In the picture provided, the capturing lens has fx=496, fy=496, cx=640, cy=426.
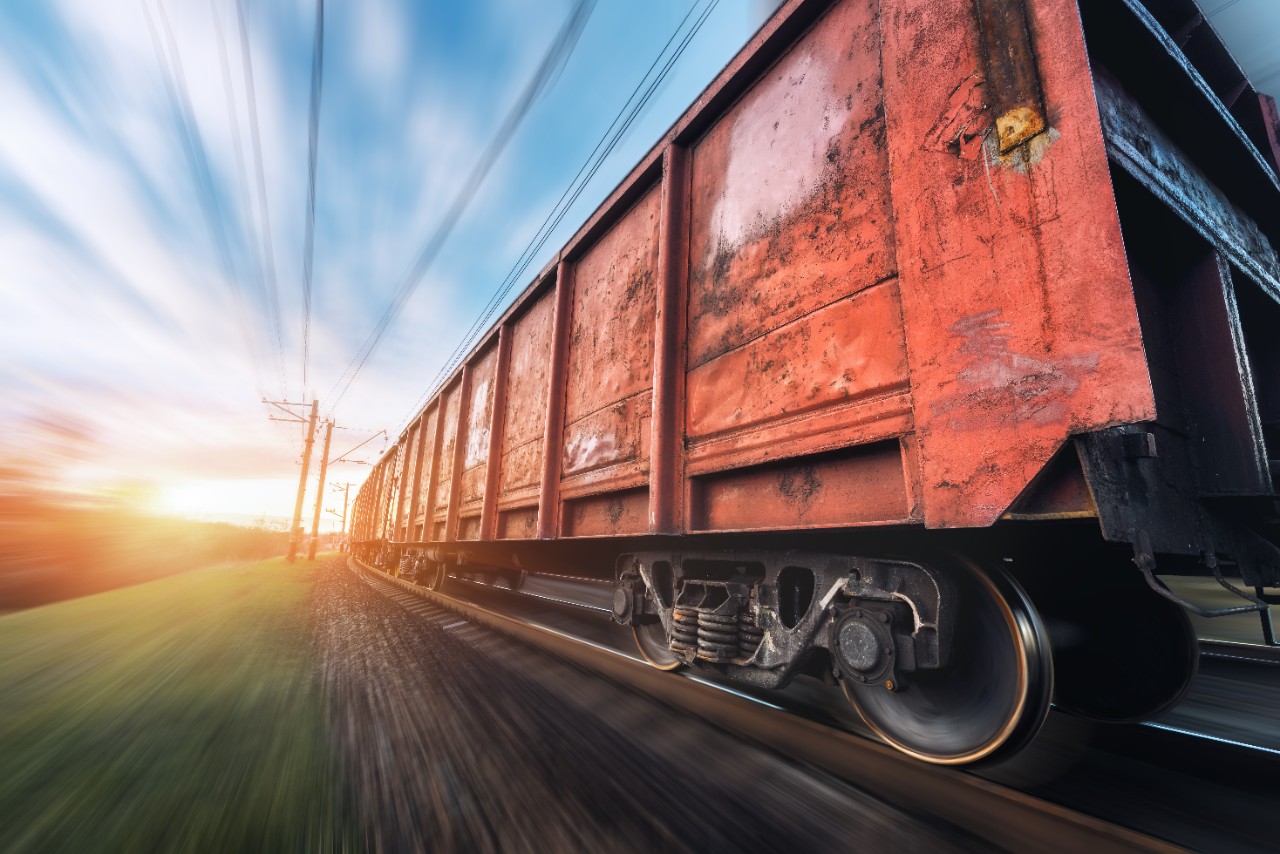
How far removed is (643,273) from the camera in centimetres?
334

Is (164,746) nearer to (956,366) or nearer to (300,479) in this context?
(956,366)

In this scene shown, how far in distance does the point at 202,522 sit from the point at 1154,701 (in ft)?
94.1

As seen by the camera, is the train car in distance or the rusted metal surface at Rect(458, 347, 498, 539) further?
the rusted metal surface at Rect(458, 347, 498, 539)

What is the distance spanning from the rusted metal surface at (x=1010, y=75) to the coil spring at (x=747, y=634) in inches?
78.6

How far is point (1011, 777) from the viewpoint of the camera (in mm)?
1828

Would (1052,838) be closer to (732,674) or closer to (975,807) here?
(975,807)

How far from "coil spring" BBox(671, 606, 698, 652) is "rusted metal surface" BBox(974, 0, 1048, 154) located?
88.3 inches

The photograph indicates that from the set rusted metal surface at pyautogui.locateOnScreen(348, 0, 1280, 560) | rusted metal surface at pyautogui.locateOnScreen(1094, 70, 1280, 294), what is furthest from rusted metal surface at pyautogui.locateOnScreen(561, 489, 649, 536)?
rusted metal surface at pyautogui.locateOnScreen(1094, 70, 1280, 294)

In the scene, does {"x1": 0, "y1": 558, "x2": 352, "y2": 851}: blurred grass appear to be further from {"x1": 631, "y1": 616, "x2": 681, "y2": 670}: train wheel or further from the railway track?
{"x1": 631, "y1": 616, "x2": 681, "y2": 670}: train wheel

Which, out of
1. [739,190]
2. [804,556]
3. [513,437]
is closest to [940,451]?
[804,556]

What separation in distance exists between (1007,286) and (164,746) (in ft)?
10.8

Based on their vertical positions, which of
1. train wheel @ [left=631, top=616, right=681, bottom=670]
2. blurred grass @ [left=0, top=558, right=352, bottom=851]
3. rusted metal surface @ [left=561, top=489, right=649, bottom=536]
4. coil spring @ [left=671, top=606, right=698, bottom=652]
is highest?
rusted metal surface @ [left=561, top=489, right=649, bottom=536]

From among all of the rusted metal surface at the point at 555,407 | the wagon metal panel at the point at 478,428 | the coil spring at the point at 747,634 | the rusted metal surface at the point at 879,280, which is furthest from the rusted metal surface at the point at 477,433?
the coil spring at the point at 747,634

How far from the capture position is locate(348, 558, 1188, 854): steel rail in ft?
4.46
